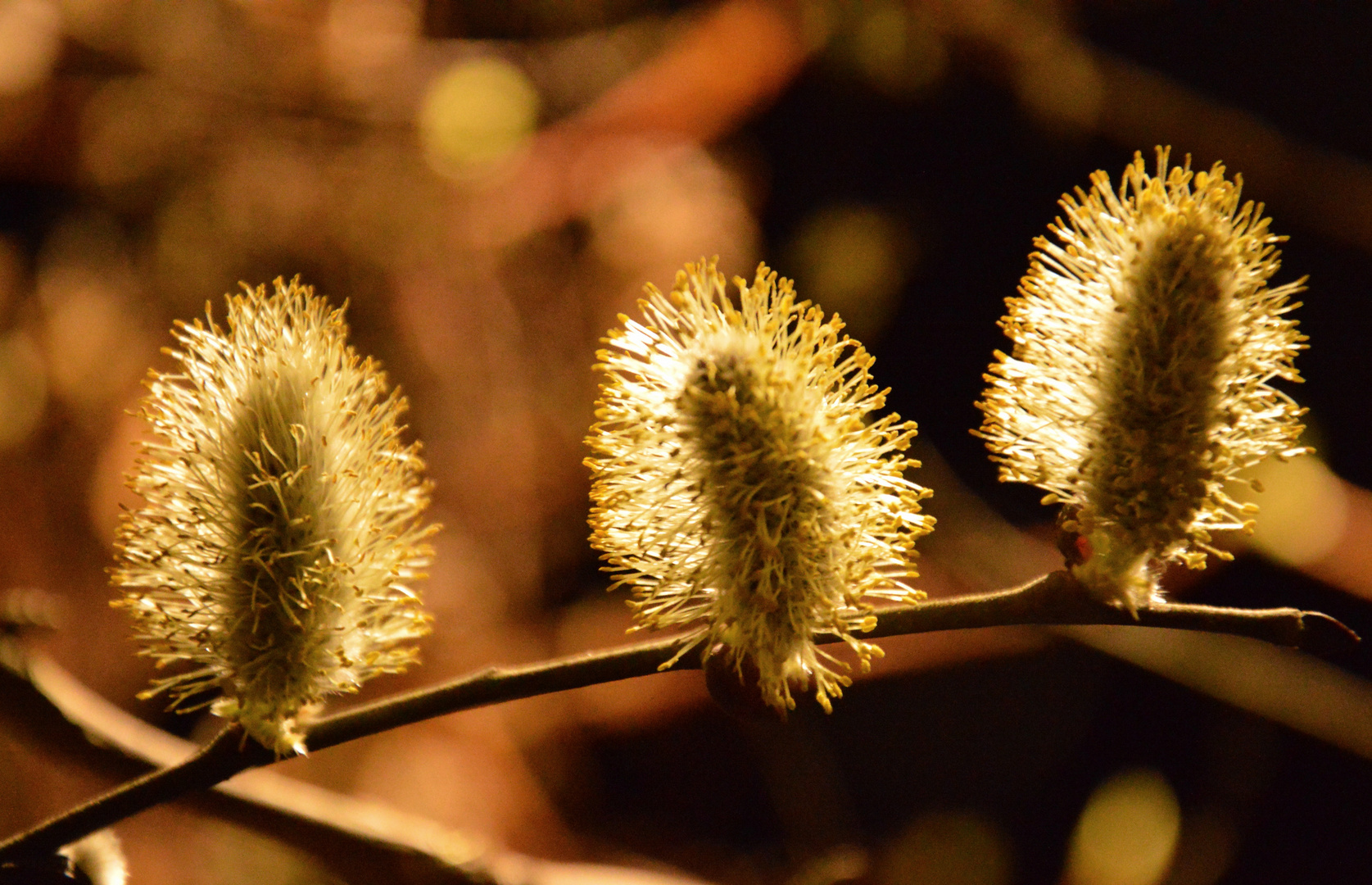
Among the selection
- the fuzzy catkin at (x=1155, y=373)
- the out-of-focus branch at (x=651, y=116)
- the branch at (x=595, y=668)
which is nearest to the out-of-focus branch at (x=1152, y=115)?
the out-of-focus branch at (x=651, y=116)

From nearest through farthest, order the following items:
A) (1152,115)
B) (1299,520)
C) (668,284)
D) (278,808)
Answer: (278,808), (1299,520), (1152,115), (668,284)

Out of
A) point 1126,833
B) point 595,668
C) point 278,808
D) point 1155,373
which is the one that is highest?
point 1155,373

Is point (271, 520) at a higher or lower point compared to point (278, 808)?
higher

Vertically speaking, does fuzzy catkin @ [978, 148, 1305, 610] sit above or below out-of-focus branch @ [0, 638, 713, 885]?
above

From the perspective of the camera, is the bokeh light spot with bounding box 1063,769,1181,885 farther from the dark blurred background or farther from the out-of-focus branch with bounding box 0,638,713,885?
the out-of-focus branch with bounding box 0,638,713,885

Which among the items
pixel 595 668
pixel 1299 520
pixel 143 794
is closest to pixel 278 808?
pixel 143 794

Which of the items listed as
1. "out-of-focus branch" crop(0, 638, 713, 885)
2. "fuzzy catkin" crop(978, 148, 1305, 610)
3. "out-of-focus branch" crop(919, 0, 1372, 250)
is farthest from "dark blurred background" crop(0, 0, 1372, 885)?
"fuzzy catkin" crop(978, 148, 1305, 610)

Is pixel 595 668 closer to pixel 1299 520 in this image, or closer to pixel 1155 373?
pixel 1155 373
